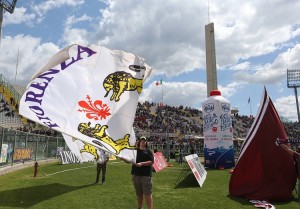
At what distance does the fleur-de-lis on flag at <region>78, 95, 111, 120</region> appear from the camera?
7.72m

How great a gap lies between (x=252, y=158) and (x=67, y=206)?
6.11 meters

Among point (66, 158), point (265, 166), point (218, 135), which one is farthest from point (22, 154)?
point (265, 166)

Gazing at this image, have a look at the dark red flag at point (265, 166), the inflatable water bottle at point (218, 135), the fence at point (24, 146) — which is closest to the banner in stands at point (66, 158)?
the fence at point (24, 146)

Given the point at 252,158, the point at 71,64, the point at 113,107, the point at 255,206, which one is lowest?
the point at 255,206

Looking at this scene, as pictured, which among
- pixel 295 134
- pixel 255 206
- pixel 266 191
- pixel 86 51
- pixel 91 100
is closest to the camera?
pixel 91 100

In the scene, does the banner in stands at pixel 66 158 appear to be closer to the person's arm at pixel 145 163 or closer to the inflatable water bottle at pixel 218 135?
the inflatable water bottle at pixel 218 135

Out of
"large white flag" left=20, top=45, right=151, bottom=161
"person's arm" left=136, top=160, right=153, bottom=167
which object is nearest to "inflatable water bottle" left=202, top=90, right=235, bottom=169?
"large white flag" left=20, top=45, right=151, bottom=161

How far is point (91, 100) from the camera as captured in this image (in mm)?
8023

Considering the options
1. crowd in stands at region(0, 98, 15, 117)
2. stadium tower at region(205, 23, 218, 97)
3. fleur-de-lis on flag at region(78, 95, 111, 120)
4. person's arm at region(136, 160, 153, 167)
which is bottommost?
person's arm at region(136, 160, 153, 167)

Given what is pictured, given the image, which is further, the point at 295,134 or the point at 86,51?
the point at 295,134

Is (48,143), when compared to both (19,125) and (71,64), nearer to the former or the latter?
(19,125)

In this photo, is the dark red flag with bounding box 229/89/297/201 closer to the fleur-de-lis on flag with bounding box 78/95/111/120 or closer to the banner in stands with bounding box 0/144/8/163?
the fleur-de-lis on flag with bounding box 78/95/111/120

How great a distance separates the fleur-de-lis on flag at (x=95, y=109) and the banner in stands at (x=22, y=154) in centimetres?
1430

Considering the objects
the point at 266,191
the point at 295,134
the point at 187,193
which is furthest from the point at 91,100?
the point at 295,134
